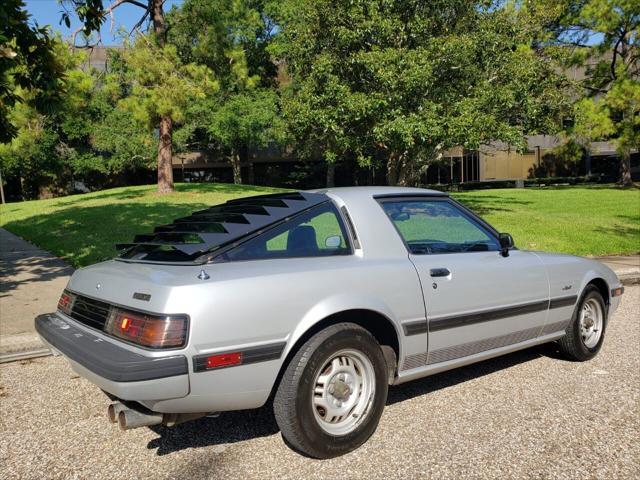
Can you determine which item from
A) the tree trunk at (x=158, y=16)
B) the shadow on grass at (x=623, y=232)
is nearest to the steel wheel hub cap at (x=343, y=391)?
the shadow on grass at (x=623, y=232)

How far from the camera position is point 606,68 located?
104 ft

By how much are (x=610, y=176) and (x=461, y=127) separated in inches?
1367

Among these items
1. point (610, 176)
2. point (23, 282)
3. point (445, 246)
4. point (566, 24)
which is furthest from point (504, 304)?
point (610, 176)

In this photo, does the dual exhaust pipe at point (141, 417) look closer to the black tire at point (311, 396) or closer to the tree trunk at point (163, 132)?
the black tire at point (311, 396)

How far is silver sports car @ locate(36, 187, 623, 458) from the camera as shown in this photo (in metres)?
2.88

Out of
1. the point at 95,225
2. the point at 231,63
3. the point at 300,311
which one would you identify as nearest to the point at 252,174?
the point at 231,63

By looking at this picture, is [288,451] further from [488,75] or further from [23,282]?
[488,75]

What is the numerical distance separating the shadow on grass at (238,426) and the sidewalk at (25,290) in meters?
2.69

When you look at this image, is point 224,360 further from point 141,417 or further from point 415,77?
point 415,77

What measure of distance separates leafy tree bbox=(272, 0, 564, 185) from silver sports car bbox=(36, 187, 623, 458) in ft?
32.6

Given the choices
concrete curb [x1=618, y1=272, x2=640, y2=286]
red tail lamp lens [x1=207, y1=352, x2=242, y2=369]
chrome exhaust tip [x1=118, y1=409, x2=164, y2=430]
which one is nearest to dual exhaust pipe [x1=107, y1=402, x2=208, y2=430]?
chrome exhaust tip [x1=118, y1=409, x2=164, y2=430]

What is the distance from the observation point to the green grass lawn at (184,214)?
12.0m

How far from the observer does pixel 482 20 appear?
50.1ft

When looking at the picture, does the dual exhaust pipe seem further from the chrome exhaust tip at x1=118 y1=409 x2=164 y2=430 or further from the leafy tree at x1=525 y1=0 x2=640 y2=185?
the leafy tree at x1=525 y1=0 x2=640 y2=185
